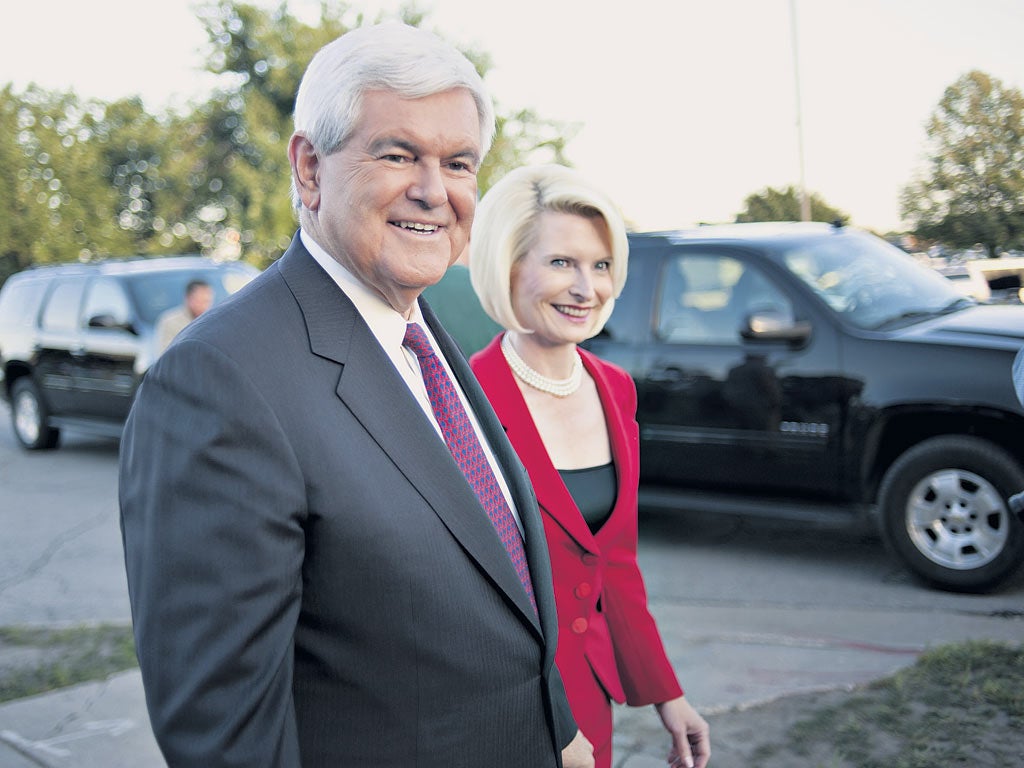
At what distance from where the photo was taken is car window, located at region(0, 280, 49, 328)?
1154 cm

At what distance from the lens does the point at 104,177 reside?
3597 centimetres

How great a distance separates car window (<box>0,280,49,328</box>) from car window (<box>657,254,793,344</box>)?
27.5 feet

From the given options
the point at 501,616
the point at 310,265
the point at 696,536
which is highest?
the point at 310,265

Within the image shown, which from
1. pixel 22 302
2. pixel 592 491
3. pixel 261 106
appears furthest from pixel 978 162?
pixel 261 106

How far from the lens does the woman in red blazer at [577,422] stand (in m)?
2.13

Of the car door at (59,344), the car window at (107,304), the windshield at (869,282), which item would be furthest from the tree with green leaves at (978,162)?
the car door at (59,344)

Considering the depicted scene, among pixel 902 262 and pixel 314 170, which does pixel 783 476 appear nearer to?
pixel 902 262

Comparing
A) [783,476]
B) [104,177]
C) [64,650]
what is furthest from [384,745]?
[104,177]

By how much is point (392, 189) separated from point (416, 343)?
10.0 inches

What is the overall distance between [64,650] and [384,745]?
3.89 metres

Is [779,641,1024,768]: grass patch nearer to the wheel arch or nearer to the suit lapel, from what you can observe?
the wheel arch

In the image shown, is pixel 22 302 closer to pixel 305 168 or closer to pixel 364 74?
pixel 305 168

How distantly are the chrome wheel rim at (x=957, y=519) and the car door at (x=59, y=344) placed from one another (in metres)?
8.73

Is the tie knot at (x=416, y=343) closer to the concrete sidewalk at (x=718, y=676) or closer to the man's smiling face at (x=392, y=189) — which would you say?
the man's smiling face at (x=392, y=189)
